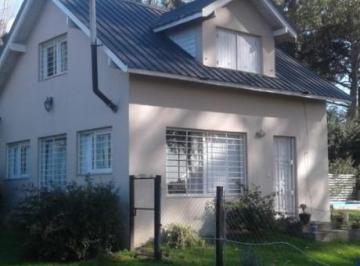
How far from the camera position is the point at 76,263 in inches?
477

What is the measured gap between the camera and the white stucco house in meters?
14.5

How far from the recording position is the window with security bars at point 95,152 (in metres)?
15.0

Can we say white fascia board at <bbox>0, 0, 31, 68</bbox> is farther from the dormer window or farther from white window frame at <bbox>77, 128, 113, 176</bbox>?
the dormer window

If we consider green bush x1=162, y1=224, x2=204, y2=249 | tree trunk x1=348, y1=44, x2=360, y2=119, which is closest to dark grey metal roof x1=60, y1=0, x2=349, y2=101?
green bush x1=162, y1=224, x2=204, y2=249

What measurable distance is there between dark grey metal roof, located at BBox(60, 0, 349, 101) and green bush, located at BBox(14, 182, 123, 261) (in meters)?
2.94

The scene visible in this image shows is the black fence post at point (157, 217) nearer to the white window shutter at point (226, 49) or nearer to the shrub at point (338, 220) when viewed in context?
the white window shutter at point (226, 49)

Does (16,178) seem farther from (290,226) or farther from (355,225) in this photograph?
(355,225)

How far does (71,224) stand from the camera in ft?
40.8

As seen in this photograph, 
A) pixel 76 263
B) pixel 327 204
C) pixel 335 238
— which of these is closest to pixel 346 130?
pixel 327 204

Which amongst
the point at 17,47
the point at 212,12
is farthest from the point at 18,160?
the point at 212,12

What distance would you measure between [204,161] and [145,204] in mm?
2218

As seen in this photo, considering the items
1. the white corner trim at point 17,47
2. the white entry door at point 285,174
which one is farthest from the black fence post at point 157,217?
the white corner trim at point 17,47

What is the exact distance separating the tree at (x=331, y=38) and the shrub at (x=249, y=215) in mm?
14678

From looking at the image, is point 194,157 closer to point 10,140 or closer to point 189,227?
point 189,227
